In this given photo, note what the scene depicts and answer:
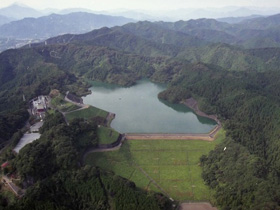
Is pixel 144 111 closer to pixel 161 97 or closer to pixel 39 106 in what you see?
pixel 161 97

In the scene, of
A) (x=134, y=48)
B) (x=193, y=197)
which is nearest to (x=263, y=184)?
(x=193, y=197)

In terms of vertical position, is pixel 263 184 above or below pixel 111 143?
above

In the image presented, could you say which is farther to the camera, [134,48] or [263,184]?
[134,48]

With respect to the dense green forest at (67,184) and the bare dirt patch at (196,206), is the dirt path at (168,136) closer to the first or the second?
the dense green forest at (67,184)

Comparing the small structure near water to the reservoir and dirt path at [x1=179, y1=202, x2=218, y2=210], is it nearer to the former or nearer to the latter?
the reservoir

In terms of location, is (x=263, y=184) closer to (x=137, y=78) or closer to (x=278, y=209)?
(x=278, y=209)

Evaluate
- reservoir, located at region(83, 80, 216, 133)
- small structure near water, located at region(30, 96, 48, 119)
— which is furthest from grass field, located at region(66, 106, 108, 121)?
small structure near water, located at region(30, 96, 48, 119)
